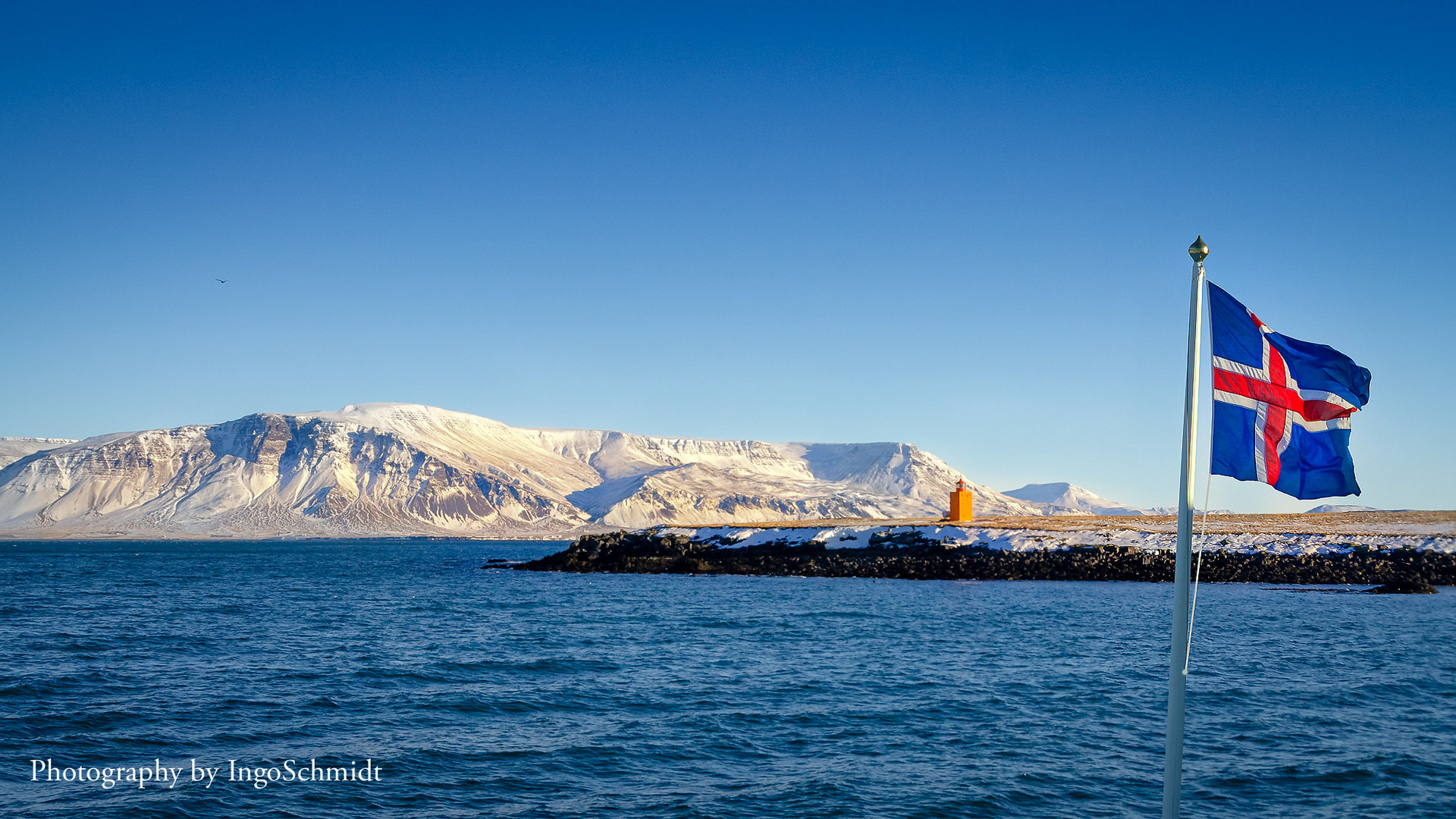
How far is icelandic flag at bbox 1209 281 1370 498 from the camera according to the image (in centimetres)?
956

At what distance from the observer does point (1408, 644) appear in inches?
1144

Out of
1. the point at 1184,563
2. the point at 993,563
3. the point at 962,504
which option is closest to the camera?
the point at 1184,563

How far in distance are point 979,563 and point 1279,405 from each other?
56.6m

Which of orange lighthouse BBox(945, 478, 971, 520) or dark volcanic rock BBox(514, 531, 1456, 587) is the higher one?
orange lighthouse BBox(945, 478, 971, 520)

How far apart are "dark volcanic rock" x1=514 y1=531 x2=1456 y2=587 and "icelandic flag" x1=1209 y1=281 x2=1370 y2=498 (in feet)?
151

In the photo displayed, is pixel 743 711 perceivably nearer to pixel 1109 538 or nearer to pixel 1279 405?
pixel 1279 405

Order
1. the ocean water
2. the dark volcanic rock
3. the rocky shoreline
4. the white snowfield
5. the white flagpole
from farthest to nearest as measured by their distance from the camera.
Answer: the white snowfield
the dark volcanic rock
the rocky shoreline
the ocean water
the white flagpole

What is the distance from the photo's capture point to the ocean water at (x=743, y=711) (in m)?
14.6

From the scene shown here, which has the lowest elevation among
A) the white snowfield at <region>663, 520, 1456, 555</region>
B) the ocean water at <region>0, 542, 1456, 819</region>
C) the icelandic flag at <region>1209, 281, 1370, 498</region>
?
the ocean water at <region>0, 542, 1456, 819</region>

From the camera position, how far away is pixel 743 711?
67.4 feet

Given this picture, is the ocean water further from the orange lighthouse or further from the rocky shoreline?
the orange lighthouse

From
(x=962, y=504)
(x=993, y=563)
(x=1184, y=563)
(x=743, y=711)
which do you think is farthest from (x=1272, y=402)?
(x=962, y=504)

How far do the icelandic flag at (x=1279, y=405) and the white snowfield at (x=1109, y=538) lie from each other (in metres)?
54.2

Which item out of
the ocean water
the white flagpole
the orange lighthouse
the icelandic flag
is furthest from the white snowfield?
the white flagpole
